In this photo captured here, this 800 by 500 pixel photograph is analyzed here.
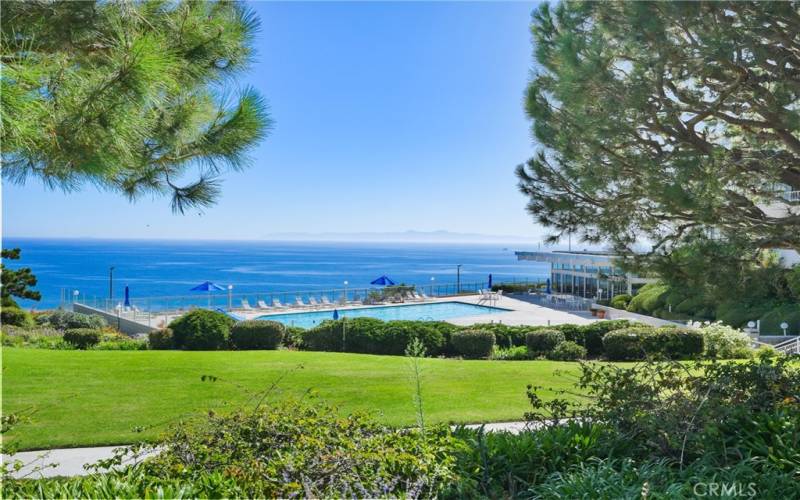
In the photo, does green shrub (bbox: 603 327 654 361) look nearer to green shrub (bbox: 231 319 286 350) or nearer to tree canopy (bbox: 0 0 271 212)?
green shrub (bbox: 231 319 286 350)

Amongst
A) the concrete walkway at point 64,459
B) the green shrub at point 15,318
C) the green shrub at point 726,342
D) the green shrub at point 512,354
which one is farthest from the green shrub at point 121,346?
the green shrub at point 726,342

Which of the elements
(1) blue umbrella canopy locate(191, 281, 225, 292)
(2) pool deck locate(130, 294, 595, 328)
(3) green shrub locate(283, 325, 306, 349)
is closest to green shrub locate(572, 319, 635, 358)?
(2) pool deck locate(130, 294, 595, 328)

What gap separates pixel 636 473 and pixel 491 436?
3.47 ft

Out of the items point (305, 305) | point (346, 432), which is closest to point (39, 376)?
point (346, 432)

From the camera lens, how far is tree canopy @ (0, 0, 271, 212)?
239 cm

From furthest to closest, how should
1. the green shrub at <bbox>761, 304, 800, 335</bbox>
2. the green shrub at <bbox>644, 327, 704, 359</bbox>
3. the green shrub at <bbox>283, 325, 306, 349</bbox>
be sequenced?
the green shrub at <bbox>761, 304, 800, 335</bbox> < the green shrub at <bbox>283, 325, 306, 349</bbox> < the green shrub at <bbox>644, 327, 704, 359</bbox>

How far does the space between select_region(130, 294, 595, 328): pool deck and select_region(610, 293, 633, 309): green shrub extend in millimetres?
1986

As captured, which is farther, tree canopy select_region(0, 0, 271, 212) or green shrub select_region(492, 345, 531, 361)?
green shrub select_region(492, 345, 531, 361)

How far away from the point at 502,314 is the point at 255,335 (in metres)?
13.5

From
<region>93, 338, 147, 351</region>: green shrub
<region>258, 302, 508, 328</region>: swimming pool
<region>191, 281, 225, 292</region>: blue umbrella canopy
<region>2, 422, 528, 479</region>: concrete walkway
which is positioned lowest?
<region>258, 302, 508, 328</region>: swimming pool

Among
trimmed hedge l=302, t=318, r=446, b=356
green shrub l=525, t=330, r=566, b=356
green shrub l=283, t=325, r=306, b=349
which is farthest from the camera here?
green shrub l=283, t=325, r=306, b=349

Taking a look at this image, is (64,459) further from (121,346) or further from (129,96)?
(121,346)

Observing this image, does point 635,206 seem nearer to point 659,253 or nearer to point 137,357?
point 659,253

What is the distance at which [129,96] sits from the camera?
2.44 metres
